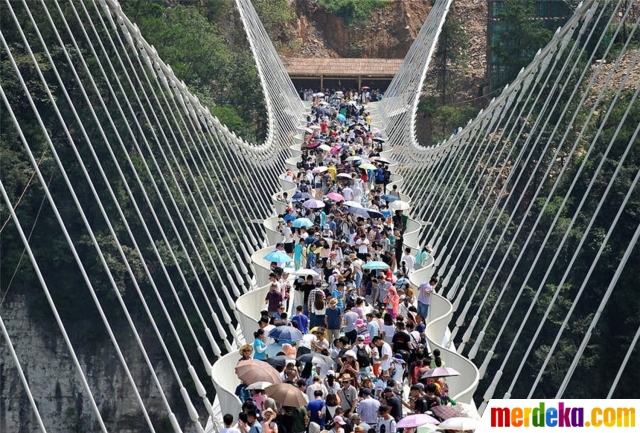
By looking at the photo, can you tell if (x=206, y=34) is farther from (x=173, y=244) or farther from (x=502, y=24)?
(x=173, y=244)

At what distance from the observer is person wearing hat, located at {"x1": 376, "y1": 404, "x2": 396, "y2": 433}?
12508 mm

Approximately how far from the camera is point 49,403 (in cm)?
4825

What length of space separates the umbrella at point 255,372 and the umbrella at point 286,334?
1626mm

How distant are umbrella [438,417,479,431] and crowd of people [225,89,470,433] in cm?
83

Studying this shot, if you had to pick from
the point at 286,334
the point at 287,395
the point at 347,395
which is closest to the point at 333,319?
the point at 286,334

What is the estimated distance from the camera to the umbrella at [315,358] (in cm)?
1420

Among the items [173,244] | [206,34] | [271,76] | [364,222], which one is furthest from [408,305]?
[206,34]

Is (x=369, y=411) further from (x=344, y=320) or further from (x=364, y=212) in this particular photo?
(x=364, y=212)

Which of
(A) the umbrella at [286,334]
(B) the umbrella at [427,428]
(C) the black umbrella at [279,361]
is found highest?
(B) the umbrella at [427,428]

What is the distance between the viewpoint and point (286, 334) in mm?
15016

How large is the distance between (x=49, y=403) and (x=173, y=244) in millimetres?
8364

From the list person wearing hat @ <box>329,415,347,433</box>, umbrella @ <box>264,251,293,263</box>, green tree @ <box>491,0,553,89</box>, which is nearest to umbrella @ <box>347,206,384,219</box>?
umbrella @ <box>264,251,293,263</box>

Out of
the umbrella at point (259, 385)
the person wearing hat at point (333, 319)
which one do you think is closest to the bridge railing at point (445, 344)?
the person wearing hat at point (333, 319)

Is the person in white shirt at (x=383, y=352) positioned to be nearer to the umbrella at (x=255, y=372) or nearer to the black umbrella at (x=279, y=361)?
the black umbrella at (x=279, y=361)
